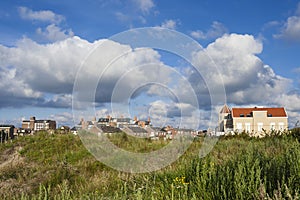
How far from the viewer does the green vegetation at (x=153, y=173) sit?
5418 millimetres

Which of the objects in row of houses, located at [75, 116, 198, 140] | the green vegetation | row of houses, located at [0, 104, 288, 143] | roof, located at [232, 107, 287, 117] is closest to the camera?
the green vegetation

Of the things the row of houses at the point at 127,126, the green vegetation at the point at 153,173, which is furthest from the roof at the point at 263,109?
→ the row of houses at the point at 127,126

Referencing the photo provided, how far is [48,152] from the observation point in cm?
1730

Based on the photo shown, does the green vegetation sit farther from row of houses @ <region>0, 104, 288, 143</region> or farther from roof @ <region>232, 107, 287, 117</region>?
roof @ <region>232, 107, 287, 117</region>

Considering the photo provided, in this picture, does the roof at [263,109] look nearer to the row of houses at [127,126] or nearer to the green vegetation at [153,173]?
the green vegetation at [153,173]

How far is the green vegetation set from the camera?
17.8 ft

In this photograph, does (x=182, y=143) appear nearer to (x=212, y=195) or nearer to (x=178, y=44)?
(x=178, y=44)

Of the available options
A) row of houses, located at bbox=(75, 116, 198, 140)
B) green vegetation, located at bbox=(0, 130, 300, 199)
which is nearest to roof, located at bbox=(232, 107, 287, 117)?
green vegetation, located at bbox=(0, 130, 300, 199)

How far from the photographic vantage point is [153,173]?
29.3ft

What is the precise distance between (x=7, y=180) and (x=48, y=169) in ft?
5.19

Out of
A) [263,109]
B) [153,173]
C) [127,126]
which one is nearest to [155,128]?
[127,126]

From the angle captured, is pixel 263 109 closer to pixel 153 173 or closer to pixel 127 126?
pixel 127 126

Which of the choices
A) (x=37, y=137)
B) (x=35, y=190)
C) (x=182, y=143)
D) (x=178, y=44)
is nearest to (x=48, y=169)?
(x=35, y=190)

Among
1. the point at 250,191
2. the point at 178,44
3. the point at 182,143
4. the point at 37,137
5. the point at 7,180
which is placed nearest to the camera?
the point at 250,191
